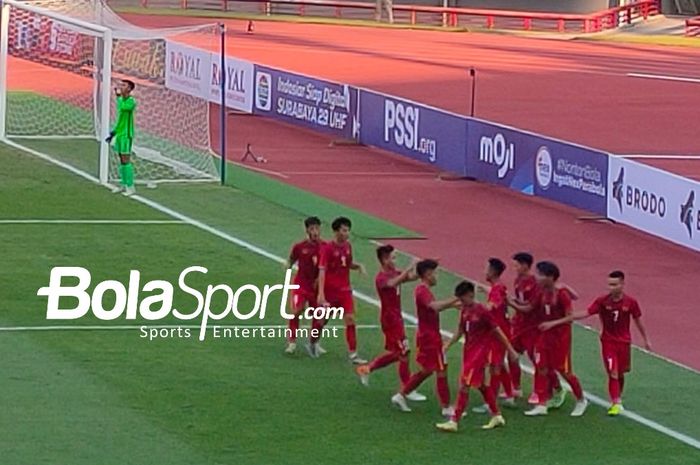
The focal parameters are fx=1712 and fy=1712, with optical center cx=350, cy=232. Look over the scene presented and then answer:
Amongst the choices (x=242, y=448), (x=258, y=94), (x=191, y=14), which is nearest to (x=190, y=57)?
(x=258, y=94)

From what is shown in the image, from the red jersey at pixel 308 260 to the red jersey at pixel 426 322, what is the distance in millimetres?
2308

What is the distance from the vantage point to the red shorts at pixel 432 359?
49.4 feet

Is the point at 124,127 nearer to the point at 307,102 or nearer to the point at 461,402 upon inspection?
the point at 307,102

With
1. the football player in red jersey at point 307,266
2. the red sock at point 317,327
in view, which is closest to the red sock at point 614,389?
the red sock at point 317,327

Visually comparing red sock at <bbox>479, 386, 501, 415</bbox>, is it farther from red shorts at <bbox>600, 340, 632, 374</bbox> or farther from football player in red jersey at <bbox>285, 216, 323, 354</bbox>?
football player in red jersey at <bbox>285, 216, 323, 354</bbox>

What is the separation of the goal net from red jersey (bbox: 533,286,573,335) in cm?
1457

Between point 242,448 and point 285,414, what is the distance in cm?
120

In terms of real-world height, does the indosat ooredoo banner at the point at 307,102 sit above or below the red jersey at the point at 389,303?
below

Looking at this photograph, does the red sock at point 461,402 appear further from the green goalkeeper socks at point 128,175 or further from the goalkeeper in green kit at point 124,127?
the green goalkeeper socks at point 128,175

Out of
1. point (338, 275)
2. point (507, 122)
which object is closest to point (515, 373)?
point (338, 275)

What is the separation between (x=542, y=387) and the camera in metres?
15.6

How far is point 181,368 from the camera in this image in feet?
55.5

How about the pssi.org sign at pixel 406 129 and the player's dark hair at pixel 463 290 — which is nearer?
the player's dark hair at pixel 463 290

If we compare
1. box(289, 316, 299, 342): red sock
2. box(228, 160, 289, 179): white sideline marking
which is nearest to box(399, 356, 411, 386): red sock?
box(289, 316, 299, 342): red sock
